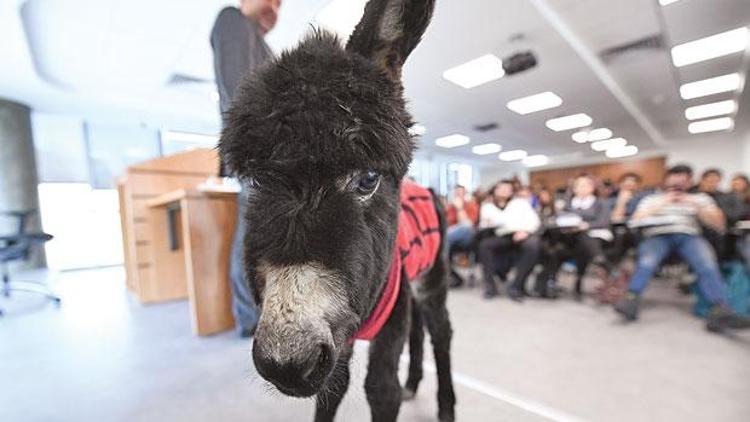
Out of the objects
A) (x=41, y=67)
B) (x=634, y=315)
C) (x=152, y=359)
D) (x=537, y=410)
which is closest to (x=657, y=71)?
(x=634, y=315)

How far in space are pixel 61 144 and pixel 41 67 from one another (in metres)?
3.16

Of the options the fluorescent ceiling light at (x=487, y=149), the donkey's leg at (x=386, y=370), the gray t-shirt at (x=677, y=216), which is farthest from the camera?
the fluorescent ceiling light at (x=487, y=149)

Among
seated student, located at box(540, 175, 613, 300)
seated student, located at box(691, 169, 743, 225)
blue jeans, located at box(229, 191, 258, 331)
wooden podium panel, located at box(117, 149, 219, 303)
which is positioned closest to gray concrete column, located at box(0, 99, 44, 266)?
wooden podium panel, located at box(117, 149, 219, 303)

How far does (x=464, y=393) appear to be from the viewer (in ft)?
5.09

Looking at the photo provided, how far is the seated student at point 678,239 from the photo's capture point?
2541 mm

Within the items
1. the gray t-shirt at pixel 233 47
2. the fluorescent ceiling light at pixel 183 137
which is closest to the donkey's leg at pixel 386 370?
the gray t-shirt at pixel 233 47

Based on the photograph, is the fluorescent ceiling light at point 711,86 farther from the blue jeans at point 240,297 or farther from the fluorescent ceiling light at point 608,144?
the blue jeans at point 240,297

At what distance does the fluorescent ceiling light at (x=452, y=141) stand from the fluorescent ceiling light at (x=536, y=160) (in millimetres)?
5797

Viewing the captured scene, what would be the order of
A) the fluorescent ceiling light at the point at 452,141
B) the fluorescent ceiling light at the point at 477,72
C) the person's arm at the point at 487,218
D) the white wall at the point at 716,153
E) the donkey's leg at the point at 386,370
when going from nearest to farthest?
the donkey's leg at the point at 386,370, the person's arm at the point at 487,218, the fluorescent ceiling light at the point at 477,72, the fluorescent ceiling light at the point at 452,141, the white wall at the point at 716,153

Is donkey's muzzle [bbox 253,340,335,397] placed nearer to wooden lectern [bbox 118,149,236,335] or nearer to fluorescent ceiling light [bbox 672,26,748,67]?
wooden lectern [bbox 118,149,236,335]

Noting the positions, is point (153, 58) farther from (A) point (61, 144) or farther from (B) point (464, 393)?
(B) point (464, 393)

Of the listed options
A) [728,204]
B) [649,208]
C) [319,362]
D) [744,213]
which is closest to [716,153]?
[744,213]

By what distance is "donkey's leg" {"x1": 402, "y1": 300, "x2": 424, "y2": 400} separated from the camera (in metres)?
1.52

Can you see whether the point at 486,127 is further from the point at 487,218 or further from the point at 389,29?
the point at 389,29
